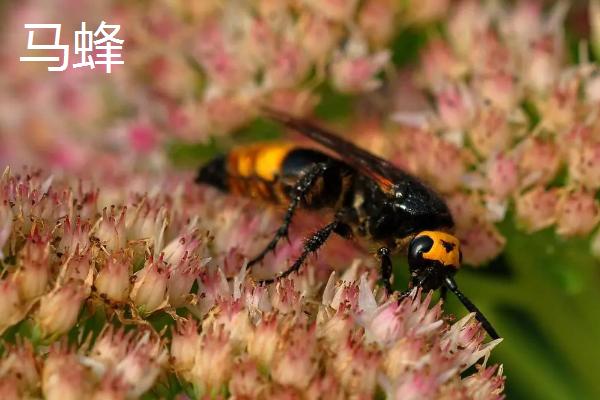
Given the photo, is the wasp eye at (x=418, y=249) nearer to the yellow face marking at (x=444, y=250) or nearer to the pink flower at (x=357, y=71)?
the yellow face marking at (x=444, y=250)

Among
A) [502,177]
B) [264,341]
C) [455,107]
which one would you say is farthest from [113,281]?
[455,107]

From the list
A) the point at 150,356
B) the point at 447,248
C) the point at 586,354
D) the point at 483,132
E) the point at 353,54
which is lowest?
the point at 586,354

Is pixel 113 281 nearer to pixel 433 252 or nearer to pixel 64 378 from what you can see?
pixel 64 378

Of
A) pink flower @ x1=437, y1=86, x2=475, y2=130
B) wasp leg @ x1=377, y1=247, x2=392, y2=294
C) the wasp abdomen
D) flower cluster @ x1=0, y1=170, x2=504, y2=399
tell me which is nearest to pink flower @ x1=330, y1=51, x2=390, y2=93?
pink flower @ x1=437, y1=86, x2=475, y2=130

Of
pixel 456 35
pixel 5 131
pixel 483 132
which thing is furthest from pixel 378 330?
pixel 5 131

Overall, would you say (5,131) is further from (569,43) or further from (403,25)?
(569,43)

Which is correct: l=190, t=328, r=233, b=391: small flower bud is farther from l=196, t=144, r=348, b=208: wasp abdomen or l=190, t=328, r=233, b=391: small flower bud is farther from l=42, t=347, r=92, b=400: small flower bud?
l=196, t=144, r=348, b=208: wasp abdomen

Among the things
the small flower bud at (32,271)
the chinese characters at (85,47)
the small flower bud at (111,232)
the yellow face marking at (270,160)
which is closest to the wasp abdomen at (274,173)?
the yellow face marking at (270,160)
